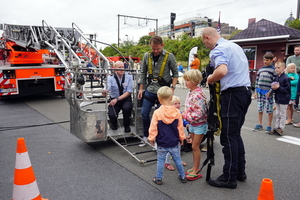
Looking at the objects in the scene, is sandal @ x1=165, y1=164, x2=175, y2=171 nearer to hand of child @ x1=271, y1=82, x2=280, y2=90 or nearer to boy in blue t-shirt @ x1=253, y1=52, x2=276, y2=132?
boy in blue t-shirt @ x1=253, y1=52, x2=276, y2=132

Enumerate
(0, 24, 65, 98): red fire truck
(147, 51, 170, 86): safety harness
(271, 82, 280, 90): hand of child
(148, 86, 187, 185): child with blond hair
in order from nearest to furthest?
(148, 86, 187, 185): child with blond hair < (147, 51, 170, 86): safety harness < (271, 82, 280, 90): hand of child < (0, 24, 65, 98): red fire truck

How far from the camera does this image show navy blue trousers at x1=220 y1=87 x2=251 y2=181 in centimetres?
316

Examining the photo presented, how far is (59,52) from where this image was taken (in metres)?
9.24

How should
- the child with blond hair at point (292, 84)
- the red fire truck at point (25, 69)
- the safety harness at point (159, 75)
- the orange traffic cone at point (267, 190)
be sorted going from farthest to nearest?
1. the red fire truck at point (25, 69)
2. the child with blond hair at point (292, 84)
3. the safety harness at point (159, 75)
4. the orange traffic cone at point (267, 190)

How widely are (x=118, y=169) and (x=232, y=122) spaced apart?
1.83m

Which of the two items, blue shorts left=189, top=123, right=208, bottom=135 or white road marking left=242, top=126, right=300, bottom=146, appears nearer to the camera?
blue shorts left=189, top=123, right=208, bottom=135

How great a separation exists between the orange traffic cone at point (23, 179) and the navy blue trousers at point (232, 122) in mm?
2273

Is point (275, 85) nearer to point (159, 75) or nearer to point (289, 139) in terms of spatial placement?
point (289, 139)

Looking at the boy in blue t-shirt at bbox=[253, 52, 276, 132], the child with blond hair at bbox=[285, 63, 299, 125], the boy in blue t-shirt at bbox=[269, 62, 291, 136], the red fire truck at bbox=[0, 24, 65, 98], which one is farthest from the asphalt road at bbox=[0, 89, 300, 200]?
the red fire truck at bbox=[0, 24, 65, 98]

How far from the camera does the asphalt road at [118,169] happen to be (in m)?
3.17

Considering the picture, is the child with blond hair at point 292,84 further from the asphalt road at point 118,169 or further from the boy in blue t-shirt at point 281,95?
the boy in blue t-shirt at point 281,95

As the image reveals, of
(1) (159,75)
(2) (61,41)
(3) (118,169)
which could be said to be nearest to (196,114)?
(1) (159,75)

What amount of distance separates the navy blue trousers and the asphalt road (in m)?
0.31

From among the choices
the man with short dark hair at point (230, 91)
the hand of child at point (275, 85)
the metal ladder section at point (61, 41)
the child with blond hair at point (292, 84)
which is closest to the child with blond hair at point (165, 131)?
the man with short dark hair at point (230, 91)
